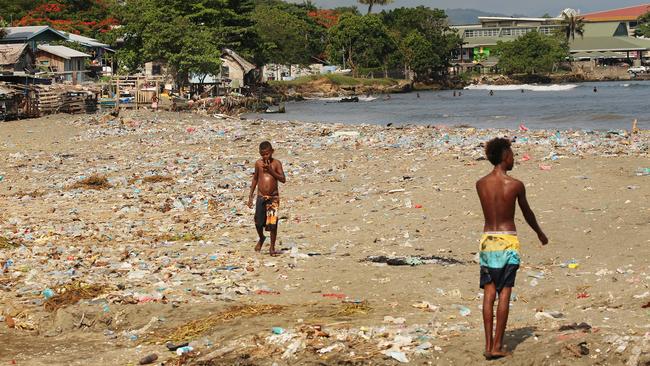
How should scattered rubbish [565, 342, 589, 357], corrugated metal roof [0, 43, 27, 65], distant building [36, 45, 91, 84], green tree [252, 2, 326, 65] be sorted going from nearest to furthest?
1. scattered rubbish [565, 342, 589, 357]
2. corrugated metal roof [0, 43, 27, 65]
3. distant building [36, 45, 91, 84]
4. green tree [252, 2, 326, 65]

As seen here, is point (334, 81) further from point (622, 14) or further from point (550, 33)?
point (622, 14)

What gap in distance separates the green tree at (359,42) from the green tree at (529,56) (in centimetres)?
2367

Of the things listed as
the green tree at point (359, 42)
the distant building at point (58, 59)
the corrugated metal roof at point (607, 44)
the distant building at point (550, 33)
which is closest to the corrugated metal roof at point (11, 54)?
the distant building at point (58, 59)

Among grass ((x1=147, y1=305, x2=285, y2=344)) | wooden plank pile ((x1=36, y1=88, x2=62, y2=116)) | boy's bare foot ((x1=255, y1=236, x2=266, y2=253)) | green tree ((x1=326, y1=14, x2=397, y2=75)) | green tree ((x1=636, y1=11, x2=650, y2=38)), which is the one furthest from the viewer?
green tree ((x1=636, y1=11, x2=650, y2=38))

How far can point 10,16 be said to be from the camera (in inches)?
2783

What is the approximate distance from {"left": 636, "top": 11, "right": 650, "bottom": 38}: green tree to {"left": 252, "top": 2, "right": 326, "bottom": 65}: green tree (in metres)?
72.3

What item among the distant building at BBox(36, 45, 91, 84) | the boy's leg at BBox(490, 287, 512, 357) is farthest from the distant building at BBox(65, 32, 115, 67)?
the boy's leg at BBox(490, 287, 512, 357)

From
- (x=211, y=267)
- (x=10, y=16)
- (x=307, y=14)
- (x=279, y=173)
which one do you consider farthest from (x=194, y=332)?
(x=307, y=14)

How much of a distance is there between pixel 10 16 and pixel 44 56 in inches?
643

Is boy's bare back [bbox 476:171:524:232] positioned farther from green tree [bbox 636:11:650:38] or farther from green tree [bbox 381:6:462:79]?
green tree [bbox 636:11:650:38]

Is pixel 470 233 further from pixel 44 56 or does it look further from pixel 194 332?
pixel 44 56

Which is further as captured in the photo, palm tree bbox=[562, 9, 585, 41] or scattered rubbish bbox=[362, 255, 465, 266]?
palm tree bbox=[562, 9, 585, 41]

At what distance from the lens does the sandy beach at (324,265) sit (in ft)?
22.4

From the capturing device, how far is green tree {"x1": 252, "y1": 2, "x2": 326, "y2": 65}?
8344 cm
